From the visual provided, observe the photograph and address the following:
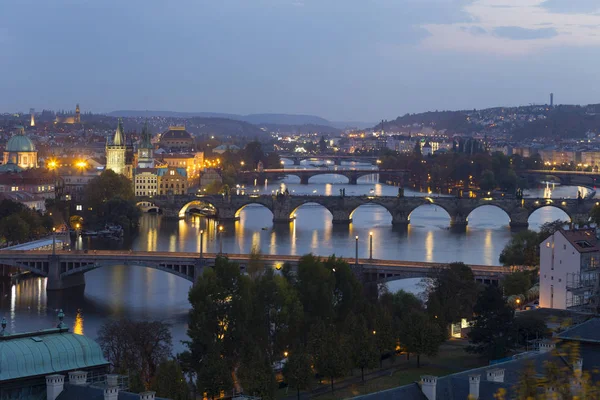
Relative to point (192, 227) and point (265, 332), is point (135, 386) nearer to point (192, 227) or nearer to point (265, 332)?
point (265, 332)

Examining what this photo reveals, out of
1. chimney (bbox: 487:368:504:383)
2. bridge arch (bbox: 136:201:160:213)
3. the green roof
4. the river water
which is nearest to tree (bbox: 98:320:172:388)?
the river water

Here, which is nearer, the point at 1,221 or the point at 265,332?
the point at 265,332

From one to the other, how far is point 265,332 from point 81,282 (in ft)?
38.7

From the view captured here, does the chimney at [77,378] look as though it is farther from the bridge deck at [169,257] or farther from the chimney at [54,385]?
the bridge deck at [169,257]

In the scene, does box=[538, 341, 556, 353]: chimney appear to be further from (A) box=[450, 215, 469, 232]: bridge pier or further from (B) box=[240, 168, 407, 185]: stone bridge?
(B) box=[240, 168, 407, 185]: stone bridge

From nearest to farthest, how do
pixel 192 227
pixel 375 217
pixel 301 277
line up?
pixel 301 277, pixel 192 227, pixel 375 217

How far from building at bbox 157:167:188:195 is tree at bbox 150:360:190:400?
46175 mm

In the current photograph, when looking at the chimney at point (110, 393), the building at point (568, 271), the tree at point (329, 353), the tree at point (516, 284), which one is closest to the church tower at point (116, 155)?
the tree at point (516, 284)

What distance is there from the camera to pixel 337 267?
21906 mm

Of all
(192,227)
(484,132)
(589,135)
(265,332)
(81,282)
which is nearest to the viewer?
(265,332)

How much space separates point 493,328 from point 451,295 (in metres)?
5.20

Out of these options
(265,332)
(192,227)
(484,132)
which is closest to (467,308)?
(265,332)

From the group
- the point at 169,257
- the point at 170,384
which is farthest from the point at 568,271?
the point at 169,257

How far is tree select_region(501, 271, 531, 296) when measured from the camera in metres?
23.7
